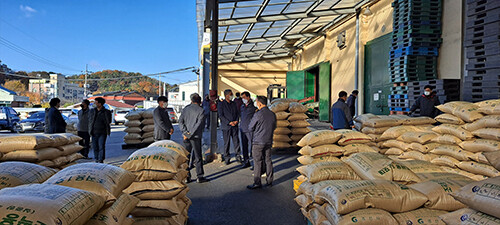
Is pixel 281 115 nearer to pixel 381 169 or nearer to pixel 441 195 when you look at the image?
pixel 381 169

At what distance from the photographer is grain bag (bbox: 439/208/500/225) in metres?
2.22

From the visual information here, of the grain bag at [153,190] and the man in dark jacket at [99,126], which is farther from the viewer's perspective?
the man in dark jacket at [99,126]

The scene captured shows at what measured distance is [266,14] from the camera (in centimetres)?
1353

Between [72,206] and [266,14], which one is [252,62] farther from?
[72,206]

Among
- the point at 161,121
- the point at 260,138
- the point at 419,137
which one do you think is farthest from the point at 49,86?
the point at 419,137

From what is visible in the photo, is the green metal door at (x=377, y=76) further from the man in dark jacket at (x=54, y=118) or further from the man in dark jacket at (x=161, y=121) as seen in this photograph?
the man in dark jacket at (x=54, y=118)

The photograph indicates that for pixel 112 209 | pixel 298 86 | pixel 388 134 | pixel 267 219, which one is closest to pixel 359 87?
pixel 298 86

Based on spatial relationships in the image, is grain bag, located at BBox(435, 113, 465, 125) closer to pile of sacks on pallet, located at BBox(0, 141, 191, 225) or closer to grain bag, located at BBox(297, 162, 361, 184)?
grain bag, located at BBox(297, 162, 361, 184)

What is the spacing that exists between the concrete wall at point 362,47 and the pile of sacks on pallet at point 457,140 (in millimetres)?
3762

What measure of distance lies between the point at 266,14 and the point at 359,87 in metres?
5.15

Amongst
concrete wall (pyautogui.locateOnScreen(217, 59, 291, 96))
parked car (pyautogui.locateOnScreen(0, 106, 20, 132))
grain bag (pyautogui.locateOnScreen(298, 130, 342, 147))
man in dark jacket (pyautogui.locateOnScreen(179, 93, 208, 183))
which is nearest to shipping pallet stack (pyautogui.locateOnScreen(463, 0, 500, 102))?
grain bag (pyautogui.locateOnScreen(298, 130, 342, 147))

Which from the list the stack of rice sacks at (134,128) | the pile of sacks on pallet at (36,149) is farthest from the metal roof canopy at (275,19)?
the pile of sacks on pallet at (36,149)

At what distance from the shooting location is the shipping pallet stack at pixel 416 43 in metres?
9.03

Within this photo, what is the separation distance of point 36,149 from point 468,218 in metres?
4.75
